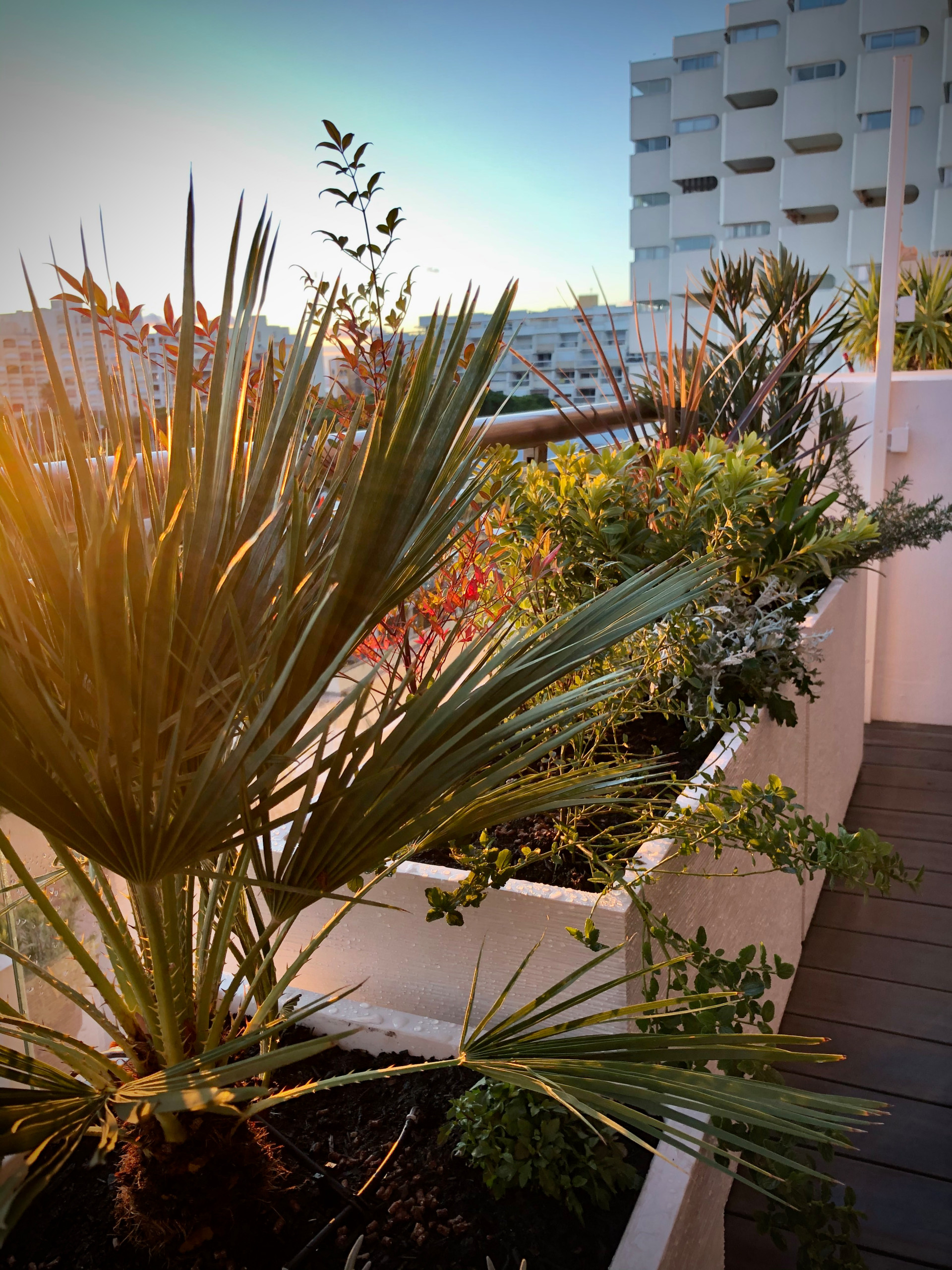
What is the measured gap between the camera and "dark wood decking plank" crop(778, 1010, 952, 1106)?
178 cm

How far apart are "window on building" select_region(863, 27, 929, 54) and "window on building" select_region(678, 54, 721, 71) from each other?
481 centimetres

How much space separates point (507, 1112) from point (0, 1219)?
0.71 meters

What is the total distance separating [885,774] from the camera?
331 centimetres

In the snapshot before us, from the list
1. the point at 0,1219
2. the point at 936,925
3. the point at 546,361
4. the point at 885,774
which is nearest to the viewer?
the point at 0,1219

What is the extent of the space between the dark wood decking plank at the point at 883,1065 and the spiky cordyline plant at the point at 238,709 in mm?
1230

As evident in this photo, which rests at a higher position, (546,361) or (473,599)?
(546,361)

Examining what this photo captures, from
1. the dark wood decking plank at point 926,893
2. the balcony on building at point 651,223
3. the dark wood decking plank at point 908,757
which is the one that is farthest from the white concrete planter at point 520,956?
the balcony on building at point 651,223

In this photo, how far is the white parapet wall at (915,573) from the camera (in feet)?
12.0

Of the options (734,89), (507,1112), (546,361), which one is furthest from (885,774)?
(734,89)

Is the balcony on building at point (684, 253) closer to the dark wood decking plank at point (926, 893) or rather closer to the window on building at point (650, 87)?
the window on building at point (650, 87)

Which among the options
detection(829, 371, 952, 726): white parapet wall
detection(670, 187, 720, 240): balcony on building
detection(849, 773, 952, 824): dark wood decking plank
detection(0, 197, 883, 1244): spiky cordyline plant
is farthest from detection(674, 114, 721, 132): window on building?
detection(0, 197, 883, 1244): spiky cordyline plant

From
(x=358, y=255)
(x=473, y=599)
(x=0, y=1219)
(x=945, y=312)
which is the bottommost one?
(x=0, y=1219)

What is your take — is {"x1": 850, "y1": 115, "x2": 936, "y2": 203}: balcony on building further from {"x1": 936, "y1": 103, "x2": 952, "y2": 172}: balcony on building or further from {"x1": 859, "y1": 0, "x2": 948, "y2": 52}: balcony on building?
{"x1": 859, "y1": 0, "x2": 948, "y2": 52}: balcony on building

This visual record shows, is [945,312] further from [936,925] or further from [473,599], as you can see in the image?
[473,599]
